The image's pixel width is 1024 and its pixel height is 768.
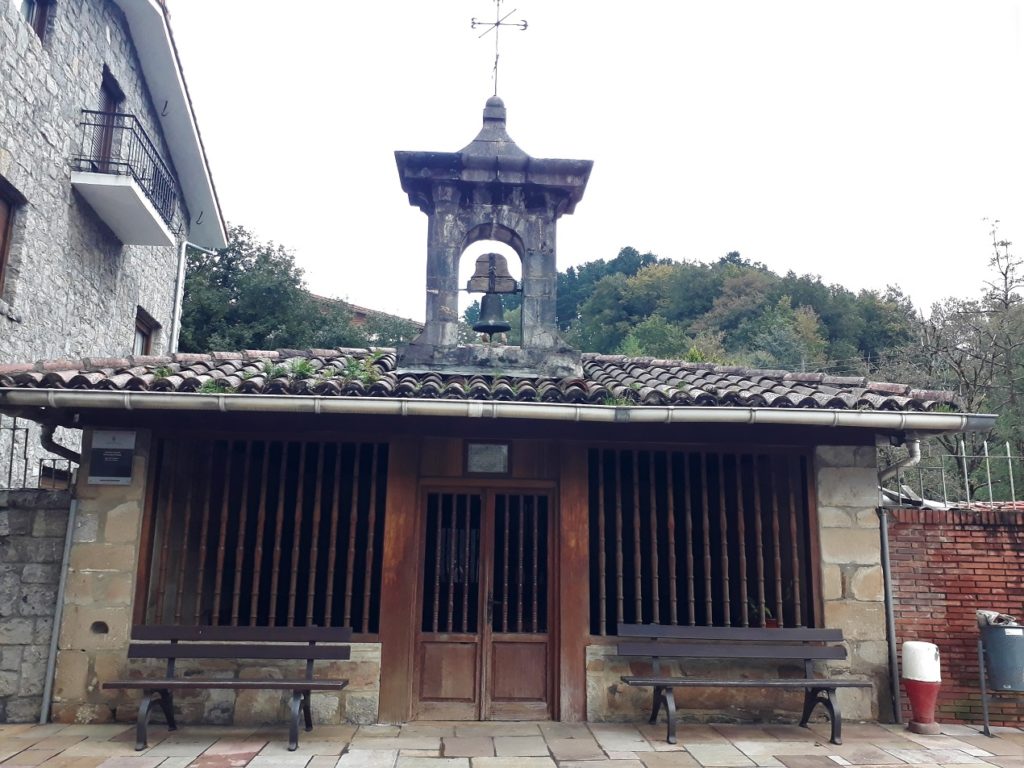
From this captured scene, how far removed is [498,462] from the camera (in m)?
6.52

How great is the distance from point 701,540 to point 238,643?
3.98 metres

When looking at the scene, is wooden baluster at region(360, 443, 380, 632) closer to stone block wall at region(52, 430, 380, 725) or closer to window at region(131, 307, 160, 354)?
stone block wall at region(52, 430, 380, 725)

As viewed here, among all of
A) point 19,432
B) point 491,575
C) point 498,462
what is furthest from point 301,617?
point 19,432

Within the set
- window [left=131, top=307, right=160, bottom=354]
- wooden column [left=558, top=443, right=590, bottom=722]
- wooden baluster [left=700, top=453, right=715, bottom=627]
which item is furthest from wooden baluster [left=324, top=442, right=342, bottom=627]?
window [left=131, top=307, right=160, bottom=354]

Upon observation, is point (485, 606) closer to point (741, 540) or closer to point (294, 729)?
point (294, 729)

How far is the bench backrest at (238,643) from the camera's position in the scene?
5.71 metres

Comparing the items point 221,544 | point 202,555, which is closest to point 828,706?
point 221,544

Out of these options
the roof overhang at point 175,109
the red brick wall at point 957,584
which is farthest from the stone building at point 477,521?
the roof overhang at point 175,109

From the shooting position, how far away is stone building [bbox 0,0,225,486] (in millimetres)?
8141

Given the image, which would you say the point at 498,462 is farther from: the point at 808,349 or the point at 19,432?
the point at 808,349

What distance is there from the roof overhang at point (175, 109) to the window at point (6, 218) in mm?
3534

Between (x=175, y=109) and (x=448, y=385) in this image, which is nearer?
(x=448, y=385)

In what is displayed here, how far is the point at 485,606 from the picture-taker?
6332 mm

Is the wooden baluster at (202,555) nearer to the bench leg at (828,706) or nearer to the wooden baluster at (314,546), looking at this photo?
the wooden baluster at (314,546)
